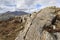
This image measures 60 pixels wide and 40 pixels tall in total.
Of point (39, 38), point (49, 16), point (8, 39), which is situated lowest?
point (8, 39)

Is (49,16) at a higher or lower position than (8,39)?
higher

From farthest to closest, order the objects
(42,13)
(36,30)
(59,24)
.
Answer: (42,13)
(59,24)
(36,30)

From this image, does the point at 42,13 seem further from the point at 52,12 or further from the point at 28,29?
the point at 28,29

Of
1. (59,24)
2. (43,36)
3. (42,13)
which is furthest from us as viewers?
(42,13)

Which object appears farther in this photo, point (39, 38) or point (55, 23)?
point (55, 23)

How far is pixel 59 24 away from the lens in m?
31.2

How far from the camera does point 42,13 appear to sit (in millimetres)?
33938

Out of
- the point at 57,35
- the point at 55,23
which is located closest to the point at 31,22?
the point at 55,23

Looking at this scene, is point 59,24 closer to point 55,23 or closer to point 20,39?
point 55,23

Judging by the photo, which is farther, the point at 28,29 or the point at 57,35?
the point at 28,29

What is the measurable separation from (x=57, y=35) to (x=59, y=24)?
4.33m

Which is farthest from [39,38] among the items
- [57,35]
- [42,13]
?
[42,13]

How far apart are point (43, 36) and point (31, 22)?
5575 mm

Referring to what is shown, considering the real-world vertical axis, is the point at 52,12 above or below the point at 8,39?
above
